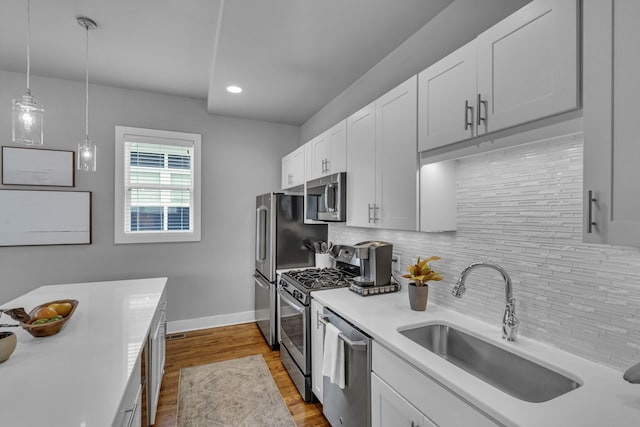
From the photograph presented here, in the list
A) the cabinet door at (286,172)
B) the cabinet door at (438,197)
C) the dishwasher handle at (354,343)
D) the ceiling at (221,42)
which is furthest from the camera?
the cabinet door at (286,172)

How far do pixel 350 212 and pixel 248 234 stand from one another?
6.67 ft

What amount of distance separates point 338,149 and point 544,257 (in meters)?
Answer: 1.66

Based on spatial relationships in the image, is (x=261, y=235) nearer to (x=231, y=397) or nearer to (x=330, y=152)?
(x=330, y=152)

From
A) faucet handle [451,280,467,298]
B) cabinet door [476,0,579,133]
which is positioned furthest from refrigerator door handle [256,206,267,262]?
cabinet door [476,0,579,133]

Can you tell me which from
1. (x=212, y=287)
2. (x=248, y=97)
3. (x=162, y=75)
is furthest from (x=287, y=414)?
(x=162, y=75)

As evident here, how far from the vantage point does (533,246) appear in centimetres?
142

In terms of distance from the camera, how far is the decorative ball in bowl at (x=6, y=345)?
1.23 m

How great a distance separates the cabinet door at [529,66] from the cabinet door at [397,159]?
46cm

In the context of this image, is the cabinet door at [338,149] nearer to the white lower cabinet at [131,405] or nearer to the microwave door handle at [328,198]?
the microwave door handle at [328,198]

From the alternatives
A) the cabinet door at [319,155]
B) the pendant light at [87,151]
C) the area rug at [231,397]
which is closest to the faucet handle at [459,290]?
the area rug at [231,397]

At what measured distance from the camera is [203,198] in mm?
3814

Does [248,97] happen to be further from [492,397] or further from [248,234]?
[492,397]

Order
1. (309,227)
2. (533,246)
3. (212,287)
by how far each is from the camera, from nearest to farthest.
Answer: (533,246), (309,227), (212,287)

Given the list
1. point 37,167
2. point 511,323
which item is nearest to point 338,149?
point 511,323
